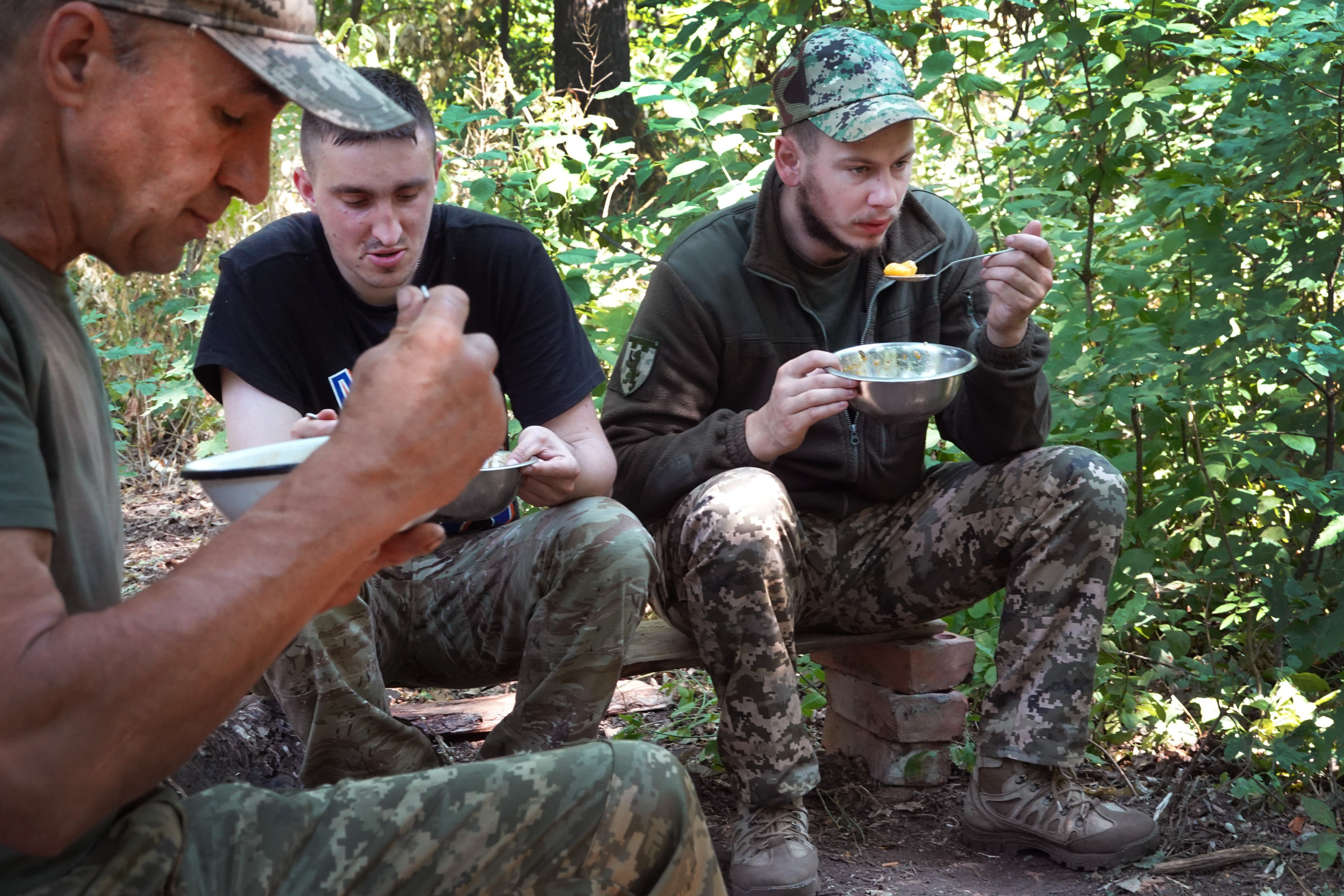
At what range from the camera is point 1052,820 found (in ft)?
9.48

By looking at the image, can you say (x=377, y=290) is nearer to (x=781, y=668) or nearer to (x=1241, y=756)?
(x=781, y=668)

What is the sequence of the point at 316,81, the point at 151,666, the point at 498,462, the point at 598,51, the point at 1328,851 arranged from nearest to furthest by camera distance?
1. the point at 151,666
2. the point at 316,81
3. the point at 498,462
4. the point at 1328,851
5. the point at 598,51

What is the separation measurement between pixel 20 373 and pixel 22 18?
37 cm

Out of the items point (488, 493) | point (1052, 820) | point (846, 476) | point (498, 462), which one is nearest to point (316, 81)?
point (488, 493)

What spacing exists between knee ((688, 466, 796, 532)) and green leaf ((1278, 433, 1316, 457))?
1.38 metres

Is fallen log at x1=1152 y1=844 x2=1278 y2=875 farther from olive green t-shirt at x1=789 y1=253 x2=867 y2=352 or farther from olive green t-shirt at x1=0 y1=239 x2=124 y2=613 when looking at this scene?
olive green t-shirt at x1=0 y1=239 x2=124 y2=613

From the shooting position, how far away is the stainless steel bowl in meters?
2.46

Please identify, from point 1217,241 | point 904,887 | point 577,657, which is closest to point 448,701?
point 577,657

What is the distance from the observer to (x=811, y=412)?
9.18 feet

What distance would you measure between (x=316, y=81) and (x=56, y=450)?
490 mm

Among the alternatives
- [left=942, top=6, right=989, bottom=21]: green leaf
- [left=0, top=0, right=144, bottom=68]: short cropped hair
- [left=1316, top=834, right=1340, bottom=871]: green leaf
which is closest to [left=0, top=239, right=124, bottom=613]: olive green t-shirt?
[left=0, top=0, right=144, bottom=68]: short cropped hair

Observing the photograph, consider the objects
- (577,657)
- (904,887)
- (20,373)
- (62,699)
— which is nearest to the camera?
(62,699)

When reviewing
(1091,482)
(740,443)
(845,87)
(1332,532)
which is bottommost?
(1332,532)

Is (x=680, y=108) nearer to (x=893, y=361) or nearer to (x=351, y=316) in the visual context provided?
(x=893, y=361)
